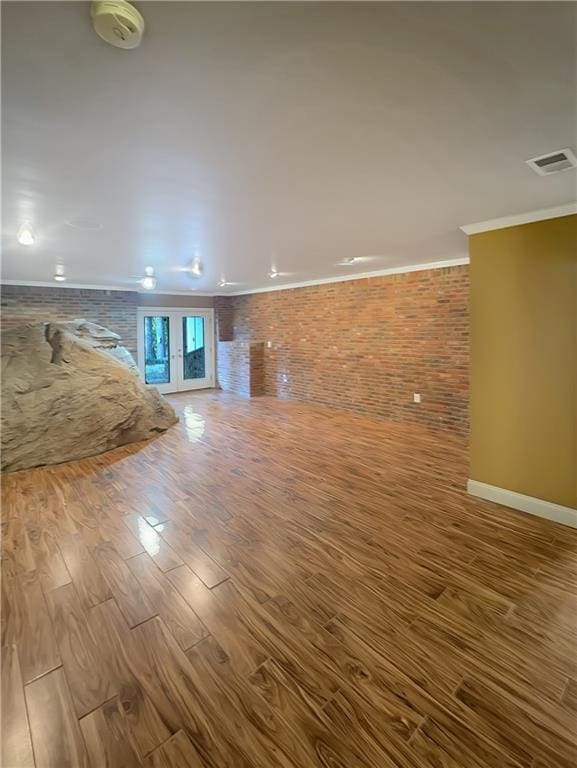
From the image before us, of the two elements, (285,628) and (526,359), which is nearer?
(285,628)

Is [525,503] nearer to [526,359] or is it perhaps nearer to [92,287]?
[526,359]

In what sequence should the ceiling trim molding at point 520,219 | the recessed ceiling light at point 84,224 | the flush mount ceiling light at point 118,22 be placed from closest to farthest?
the flush mount ceiling light at point 118,22
the ceiling trim molding at point 520,219
the recessed ceiling light at point 84,224

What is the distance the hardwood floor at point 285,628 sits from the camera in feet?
4.24

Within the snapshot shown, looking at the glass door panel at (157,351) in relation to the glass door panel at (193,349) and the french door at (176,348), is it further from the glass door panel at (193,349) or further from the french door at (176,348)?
the glass door panel at (193,349)

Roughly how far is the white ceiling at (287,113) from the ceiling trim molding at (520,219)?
146 mm

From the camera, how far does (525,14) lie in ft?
3.21

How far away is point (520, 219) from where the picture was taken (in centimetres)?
270

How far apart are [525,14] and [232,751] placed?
2.51m

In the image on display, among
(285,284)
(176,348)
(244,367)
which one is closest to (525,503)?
(285,284)

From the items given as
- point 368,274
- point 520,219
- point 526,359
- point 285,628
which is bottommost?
point 285,628

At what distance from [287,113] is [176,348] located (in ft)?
25.0

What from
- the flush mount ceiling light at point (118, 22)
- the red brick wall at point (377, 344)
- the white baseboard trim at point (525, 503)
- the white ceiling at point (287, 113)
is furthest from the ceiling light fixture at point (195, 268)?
the white baseboard trim at point (525, 503)

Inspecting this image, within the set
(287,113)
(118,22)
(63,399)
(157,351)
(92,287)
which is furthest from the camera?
(157,351)

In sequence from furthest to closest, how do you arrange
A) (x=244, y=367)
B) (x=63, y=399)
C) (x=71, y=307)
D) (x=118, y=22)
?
(x=244, y=367), (x=71, y=307), (x=63, y=399), (x=118, y=22)
